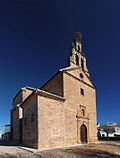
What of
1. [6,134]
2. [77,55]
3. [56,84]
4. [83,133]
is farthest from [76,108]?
[6,134]

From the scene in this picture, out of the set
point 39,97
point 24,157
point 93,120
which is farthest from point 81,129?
point 24,157

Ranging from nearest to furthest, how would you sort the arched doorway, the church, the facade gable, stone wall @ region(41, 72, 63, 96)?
the church
stone wall @ region(41, 72, 63, 96)
the arched doorway
the facade gable

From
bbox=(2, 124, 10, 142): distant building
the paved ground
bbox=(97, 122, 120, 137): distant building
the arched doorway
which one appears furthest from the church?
bbox=(97, 122, 120, 137): distant building

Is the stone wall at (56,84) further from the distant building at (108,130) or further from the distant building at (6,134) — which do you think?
the distant building at (108,130)

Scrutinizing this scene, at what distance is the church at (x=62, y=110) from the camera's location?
10.3m

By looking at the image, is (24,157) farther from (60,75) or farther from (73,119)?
(60,75)

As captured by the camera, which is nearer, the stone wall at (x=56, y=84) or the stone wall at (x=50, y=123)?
the stone wall at (x=50, y=123)

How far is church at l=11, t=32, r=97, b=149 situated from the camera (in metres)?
10.3

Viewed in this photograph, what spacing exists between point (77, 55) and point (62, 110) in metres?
8.47

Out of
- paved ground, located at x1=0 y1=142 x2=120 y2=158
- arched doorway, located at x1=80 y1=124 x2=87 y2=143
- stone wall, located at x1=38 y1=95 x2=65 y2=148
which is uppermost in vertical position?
stone wall, located at x1=38 y1=95 x2=65 y2=148

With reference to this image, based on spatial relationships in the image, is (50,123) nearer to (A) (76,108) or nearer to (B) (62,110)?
(B) (62,110)

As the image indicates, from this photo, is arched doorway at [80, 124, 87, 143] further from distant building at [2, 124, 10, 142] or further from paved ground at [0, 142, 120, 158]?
distant building at [2, 124, 10, 142]

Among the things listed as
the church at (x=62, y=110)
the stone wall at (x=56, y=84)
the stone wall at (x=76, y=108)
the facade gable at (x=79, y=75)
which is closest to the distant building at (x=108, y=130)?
the stone wall at (x=76, y=108)

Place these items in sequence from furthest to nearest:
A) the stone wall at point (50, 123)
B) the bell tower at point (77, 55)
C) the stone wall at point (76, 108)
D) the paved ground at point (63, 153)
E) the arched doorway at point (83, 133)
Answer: the bell tower at point (77, 55)
the arched doorway at point (83, 133)
the stone wall at point (76, 108)
the stone wall at point (50, 123)
the paved ground at point (63, 153)
